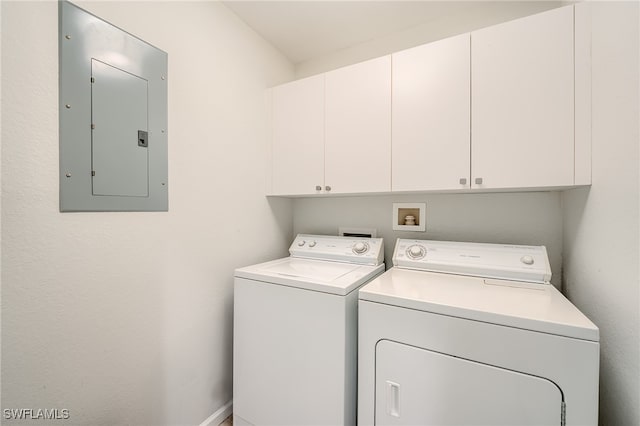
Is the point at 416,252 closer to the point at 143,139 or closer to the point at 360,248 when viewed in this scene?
the point at 360,248

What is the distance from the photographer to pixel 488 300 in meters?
0.98

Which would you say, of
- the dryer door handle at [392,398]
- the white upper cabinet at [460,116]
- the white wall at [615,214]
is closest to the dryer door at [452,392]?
the dryer door handle at [392,398]

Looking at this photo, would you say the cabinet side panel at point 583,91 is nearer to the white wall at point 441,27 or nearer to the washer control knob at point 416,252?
the white wall at point 441,27

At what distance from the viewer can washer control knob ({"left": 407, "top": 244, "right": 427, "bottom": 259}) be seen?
1.52 m

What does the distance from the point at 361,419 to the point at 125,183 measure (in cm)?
142

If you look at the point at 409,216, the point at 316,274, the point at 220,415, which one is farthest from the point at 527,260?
the point at 220,415

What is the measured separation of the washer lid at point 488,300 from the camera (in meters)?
0.81

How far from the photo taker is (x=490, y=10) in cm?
154

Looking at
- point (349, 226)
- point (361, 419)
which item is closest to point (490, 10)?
point (349, 226)

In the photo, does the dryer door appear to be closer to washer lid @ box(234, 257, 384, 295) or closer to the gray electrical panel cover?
washer lid @ box(234, 257, 384, 295)

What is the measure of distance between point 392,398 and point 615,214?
105cm

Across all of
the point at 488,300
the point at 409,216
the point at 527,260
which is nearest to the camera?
the point at 488,300

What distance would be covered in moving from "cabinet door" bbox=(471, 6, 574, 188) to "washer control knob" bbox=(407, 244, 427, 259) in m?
0.47

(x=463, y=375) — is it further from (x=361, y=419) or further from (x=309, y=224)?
(x=309, y=224)
